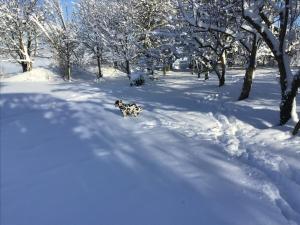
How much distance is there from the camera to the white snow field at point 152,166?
5.95m

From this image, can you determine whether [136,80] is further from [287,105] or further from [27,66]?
[27,66]

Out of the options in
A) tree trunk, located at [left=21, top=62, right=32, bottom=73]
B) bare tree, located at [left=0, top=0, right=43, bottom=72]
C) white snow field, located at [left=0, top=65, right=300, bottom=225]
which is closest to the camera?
white snow field, located at [left=0, top=65, right=300, bottom=225]

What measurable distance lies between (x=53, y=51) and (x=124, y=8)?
9776 millimetres

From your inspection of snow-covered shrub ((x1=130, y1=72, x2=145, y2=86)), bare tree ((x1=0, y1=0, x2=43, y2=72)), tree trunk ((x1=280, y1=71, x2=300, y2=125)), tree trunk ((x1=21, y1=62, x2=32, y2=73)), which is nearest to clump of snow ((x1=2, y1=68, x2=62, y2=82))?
tree trunk ((x1=21, y1=62, x2=32, y2=73))

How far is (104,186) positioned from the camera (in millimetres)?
7031

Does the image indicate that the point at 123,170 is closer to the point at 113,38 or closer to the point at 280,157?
the point at 280,157

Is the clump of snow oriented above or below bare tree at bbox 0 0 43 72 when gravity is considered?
below

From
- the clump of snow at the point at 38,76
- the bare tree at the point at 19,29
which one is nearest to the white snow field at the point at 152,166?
the clump of snow at the point at 38,76

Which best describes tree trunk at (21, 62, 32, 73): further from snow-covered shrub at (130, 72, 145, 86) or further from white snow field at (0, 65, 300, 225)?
white snow field at (0, 65, 300, 225)

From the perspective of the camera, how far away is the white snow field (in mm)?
5949

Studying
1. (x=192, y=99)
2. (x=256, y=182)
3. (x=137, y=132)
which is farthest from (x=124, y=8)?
(x=256, y=182)

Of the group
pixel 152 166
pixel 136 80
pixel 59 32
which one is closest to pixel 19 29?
pixel 59 32

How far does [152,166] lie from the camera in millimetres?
7766

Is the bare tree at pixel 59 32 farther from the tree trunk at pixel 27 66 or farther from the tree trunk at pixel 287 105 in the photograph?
the tree trunk at pixel 287 105
